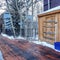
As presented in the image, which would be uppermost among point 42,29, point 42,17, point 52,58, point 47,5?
point 47,5

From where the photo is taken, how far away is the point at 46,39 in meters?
10.9

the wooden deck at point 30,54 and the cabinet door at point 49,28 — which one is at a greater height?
the cabinet door at point 49,28

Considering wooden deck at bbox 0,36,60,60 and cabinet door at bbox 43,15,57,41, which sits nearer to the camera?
wooden deck at bbox 0,36,60,60

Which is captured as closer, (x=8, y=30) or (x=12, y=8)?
(x=12, y=8)

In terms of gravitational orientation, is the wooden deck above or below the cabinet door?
below

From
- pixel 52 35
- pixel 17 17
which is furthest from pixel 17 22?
pixel 52 35

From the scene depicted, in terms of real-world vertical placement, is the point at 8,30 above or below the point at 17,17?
below

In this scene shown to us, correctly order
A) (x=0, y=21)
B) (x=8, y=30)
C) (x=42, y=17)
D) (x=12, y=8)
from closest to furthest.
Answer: (x=42, y=17), (x=12, y=8), (x=8, y=30), (x=0, y=21)

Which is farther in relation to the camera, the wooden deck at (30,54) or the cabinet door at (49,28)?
the cabinet door at (49,28)

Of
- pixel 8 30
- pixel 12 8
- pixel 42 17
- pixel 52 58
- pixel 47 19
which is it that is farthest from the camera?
pixel 8 30

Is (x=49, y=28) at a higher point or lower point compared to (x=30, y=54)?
higher

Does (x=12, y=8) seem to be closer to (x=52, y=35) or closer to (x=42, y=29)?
(x=42, y=29)

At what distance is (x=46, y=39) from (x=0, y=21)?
63.0ft

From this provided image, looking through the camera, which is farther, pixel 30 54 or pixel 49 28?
pixel 49 28
